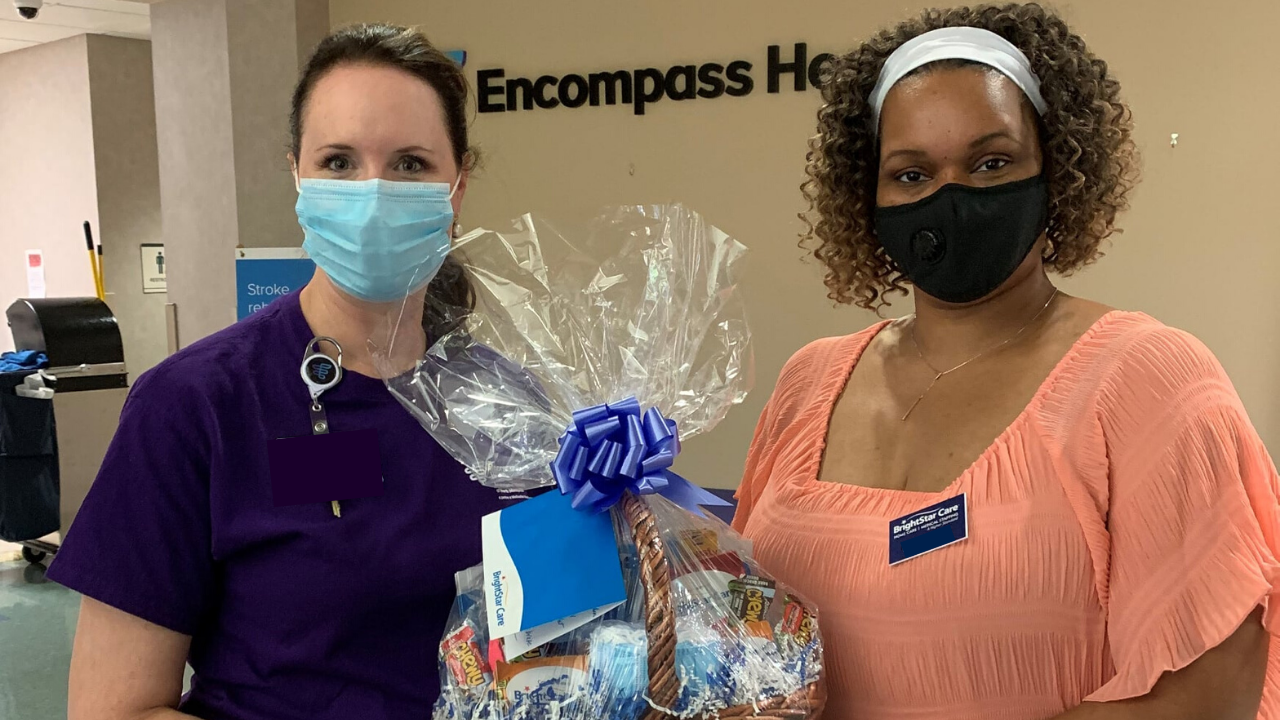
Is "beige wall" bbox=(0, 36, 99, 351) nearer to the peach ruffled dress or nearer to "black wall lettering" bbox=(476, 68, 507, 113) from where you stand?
"black wall lettering" bbox=(476, 68, 507, 113)

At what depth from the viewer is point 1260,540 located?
39.0 inches

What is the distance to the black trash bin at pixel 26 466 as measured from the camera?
15.1ft

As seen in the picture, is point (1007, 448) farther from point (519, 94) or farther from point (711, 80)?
point (519, 94)

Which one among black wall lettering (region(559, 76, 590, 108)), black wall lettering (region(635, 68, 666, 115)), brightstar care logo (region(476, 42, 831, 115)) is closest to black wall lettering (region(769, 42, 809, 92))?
brightstar care logo (region(476, 42, 831, 115))

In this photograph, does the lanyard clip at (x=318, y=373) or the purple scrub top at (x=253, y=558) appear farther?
the lanyard clip at (x=318, y=373)

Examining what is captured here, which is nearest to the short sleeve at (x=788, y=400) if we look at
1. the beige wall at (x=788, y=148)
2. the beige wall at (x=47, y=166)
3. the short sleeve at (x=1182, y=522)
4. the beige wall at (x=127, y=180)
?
the short sleeve at (x=1182, y=522)

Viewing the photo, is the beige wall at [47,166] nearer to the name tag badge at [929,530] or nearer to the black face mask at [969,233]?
the black face mask at [969,233]

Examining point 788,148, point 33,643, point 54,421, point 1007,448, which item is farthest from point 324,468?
point 54,421

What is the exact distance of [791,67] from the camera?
3.69m

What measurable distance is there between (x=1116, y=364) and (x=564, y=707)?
0.77 metres

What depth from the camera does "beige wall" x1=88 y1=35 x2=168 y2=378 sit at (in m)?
6.62

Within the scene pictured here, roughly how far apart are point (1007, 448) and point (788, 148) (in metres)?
2.76

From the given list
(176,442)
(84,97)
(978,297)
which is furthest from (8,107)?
(978,297)

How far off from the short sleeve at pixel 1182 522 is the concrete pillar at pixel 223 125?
415 cm
